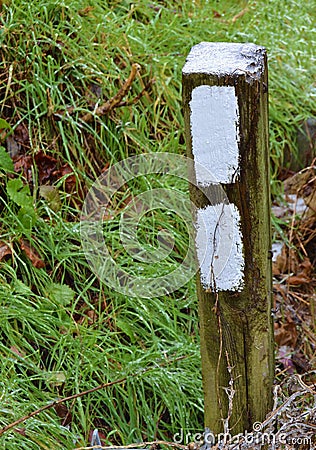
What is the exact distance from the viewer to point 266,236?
5.70ft

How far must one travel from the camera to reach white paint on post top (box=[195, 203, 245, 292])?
5.47ft

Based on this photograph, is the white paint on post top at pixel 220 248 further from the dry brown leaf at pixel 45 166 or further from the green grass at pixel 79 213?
the dry brown leaf at pixel 45 166

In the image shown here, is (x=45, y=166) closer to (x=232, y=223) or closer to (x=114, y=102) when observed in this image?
(x=114, y=102)

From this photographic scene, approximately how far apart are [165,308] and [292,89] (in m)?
1.77

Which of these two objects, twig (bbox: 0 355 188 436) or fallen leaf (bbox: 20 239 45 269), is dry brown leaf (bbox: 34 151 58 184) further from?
twig (bbox: 0 355 188 436)

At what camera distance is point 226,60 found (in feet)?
5.10

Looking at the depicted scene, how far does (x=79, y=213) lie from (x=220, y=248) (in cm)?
117

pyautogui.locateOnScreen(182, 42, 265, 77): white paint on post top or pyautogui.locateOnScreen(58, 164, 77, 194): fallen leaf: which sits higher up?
pyautogui.locateOnScreen(182, 42, 265, 77): white paint on post top

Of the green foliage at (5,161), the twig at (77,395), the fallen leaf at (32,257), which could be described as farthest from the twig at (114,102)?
the twig at (77,395)

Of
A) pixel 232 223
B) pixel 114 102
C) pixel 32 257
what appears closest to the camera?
pixel 232 223

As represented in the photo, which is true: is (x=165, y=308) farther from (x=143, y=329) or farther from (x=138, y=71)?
(x=138, y=71)

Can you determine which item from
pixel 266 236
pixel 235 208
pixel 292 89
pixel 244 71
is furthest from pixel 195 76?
pixel 292 89

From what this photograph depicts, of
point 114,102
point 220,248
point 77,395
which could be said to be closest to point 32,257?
point 77,395

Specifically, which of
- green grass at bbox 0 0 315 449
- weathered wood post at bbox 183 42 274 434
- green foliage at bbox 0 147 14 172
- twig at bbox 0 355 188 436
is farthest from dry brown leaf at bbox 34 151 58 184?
weathered wood post at bbox 183 42 274 434
